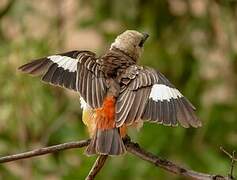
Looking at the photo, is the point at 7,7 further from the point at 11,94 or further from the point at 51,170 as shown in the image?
the point at 51,170

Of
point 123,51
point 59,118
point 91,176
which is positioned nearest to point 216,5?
point 59,118

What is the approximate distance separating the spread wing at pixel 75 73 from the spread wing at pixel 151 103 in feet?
0.23

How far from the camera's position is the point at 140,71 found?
2.11 metres

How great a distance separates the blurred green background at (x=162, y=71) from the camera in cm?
355

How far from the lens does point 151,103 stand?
1957 mm

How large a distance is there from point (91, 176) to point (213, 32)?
6.83 ft

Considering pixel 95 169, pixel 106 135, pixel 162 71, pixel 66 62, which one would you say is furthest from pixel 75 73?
pixel 162 71

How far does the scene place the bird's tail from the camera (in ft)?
6.21

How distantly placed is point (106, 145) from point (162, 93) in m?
0.21

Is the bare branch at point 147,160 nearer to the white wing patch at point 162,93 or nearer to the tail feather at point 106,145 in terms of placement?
the tail feather at point 106,145

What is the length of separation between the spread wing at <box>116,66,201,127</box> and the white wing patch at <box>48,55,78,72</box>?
15 cm

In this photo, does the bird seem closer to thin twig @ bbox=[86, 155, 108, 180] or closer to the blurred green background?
thin twig @ bbox=[86, 155, 108, 180]

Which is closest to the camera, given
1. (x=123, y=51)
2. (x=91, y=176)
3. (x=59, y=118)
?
(x=91, y=176)

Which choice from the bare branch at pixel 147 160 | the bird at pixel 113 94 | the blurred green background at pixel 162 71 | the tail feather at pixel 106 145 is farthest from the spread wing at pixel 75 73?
the blurred green background at pixel 162 71
